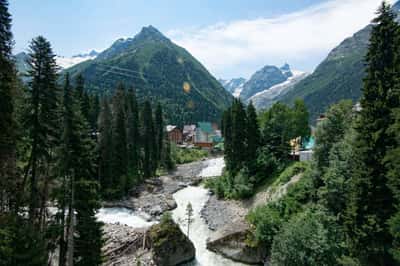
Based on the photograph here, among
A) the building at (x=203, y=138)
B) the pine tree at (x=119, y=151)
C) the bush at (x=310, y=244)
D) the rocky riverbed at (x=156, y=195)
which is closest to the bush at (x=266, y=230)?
the bush at (x=310, y=244)

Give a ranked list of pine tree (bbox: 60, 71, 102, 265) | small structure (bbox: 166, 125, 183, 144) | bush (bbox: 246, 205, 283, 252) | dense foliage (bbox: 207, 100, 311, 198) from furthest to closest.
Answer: small structure (bbox: 166, 125, 183, 144)
dense foliage (bbox: 207, 100, 311, 198)
bush (bbox: 246, 205, 283, 252)
pine tree (bbox: 60, 71, 102, 265)

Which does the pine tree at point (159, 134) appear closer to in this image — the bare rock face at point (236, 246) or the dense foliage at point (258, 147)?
the dense foliage at point (258, 147)

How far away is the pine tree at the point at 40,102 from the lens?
1705 cm

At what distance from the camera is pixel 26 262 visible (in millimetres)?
12398

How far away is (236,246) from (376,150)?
14.1 metres

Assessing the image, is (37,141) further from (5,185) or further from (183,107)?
(183,107)

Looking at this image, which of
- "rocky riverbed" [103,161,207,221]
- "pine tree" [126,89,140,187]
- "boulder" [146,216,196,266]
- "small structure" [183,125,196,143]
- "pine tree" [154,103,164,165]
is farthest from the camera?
"small structure" [183,125,196,143]

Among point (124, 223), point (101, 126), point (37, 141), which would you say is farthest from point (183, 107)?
point (37, 141)

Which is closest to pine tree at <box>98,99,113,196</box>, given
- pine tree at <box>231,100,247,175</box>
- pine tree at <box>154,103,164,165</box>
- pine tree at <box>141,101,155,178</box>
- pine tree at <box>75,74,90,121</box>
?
pine tree at <box>75,74,90,121</box>

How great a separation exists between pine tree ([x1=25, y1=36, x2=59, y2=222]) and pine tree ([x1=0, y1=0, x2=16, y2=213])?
167 centimetres

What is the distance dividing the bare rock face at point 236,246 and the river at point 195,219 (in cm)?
57

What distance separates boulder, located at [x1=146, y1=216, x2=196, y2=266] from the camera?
22344 mm

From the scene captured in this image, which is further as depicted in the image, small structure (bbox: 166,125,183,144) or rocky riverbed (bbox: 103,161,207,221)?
small structure (bbox: 166,125,183,144)

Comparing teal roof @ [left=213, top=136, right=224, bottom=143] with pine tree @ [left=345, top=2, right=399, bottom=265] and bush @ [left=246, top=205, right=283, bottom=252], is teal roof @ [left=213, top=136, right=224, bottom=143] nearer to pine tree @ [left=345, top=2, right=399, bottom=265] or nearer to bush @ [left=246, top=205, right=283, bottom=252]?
bush @ [left=246, top=205, right=283, bottom=252]
